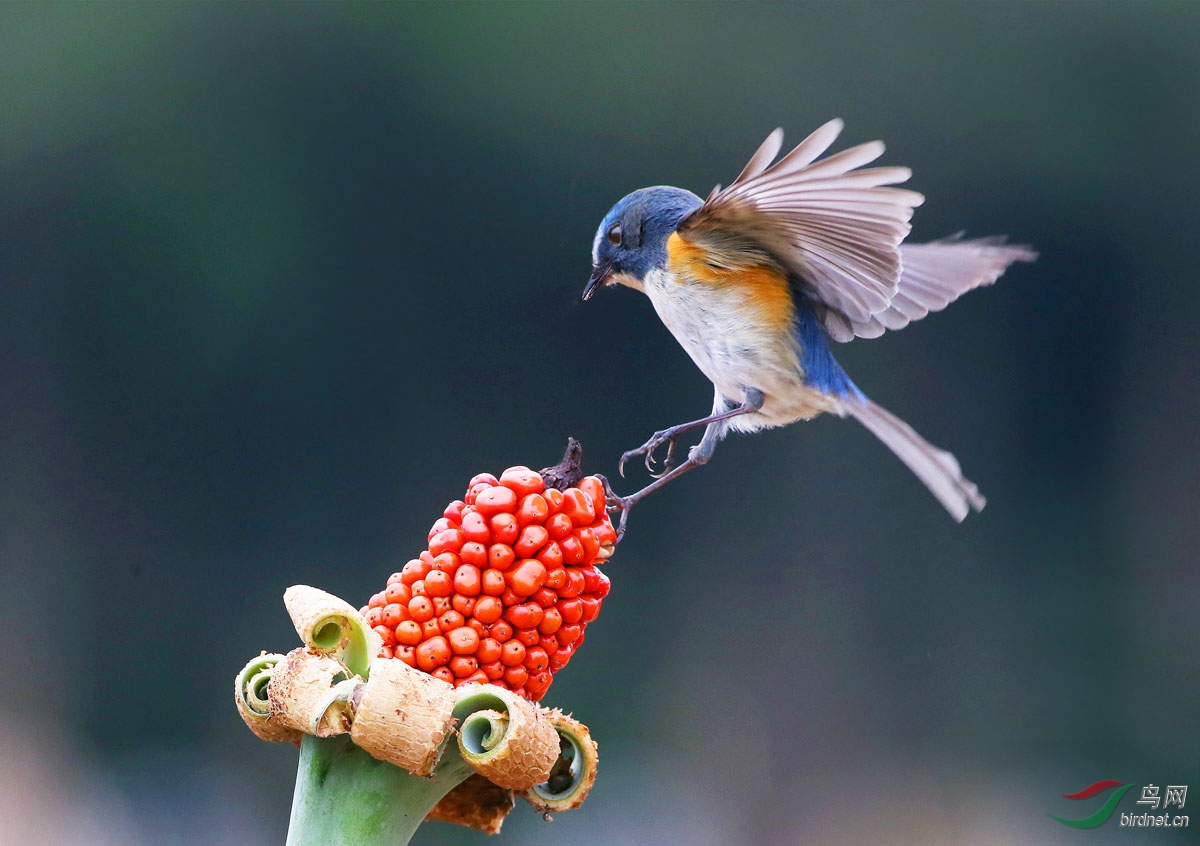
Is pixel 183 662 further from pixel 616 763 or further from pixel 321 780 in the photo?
pixel 321 780

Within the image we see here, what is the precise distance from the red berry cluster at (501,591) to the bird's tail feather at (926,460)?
57 centimetres

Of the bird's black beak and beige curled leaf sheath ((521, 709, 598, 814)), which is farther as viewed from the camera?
the bird's black beak

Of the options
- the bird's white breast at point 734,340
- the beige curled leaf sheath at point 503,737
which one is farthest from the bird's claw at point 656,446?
the beige curled leaf sheath at point 503,737

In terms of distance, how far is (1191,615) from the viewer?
5.83 metres

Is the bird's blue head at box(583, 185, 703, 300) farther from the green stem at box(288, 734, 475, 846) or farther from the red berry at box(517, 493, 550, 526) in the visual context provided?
the green stem at box(288, 734, 475, 846)

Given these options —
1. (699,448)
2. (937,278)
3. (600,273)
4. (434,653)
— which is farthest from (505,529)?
(937,278)

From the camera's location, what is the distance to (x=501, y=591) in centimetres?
115

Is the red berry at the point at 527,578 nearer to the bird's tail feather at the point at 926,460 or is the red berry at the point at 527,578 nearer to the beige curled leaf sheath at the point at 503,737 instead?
the beige curled leaf sheath at the point at 503,737

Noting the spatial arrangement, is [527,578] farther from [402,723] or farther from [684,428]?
[684,428]

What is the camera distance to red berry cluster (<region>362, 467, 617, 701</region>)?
114cm

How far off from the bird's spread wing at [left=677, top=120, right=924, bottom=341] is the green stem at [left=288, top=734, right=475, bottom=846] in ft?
2.77

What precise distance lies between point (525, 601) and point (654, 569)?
471 cm

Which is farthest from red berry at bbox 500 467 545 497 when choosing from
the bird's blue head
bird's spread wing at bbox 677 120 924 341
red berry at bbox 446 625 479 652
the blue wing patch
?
the blue wing patch

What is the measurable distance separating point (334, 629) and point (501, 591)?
15 centimetres
